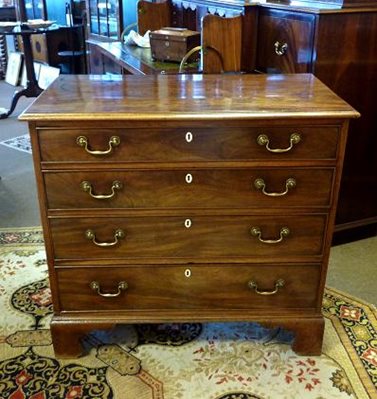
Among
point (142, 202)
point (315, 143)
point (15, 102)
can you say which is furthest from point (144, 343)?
point (15, 102)

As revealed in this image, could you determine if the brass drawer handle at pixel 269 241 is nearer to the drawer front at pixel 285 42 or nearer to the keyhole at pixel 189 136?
the keyhole at pixel 189 136

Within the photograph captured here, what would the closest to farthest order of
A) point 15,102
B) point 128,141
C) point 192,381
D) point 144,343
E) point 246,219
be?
point 128,141 → point 246,219 → point 192,381 → point 144,343 → point 15,102

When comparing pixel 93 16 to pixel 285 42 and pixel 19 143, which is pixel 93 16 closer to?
pixel 19 143

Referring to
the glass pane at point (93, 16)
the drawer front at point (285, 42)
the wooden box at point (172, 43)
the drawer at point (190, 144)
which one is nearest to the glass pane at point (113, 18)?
the glass pane at point (93, 16)

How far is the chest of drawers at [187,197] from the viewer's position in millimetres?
1250

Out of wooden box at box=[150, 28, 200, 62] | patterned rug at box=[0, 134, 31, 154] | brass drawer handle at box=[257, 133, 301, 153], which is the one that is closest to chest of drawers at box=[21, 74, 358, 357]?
brass drawer handle at box=[257, 133, 301, 153]

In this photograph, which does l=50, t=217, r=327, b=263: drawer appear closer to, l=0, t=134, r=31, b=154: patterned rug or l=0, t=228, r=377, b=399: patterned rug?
l=0, t=228, r=377, b=399: patterned rug

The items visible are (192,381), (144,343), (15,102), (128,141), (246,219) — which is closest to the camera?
(128,141)

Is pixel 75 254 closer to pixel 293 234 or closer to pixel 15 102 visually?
pixel 293 234

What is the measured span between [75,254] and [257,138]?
610 mm

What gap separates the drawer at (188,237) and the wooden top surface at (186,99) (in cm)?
30

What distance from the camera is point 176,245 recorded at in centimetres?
141

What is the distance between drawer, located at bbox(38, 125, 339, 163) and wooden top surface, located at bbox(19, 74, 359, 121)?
0.04m

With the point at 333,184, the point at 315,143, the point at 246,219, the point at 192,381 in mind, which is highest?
the point at 315,143
